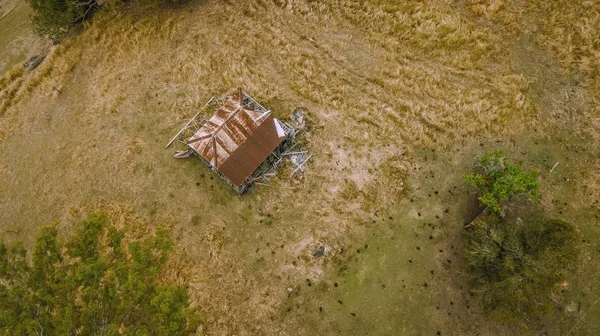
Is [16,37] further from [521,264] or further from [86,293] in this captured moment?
[521,264]

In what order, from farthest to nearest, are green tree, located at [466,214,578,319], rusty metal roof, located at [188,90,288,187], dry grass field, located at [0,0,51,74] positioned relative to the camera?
dry grass field, located at [0,0,51,74] → rusty metal roof, located at [188,90,288,187] → green tree, located at [466,214,578,319]

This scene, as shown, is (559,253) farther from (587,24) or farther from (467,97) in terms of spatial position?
(587,24)

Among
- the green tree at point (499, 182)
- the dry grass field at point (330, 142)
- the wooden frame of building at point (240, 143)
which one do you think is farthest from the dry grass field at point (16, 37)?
the green tree at point (499, 182)

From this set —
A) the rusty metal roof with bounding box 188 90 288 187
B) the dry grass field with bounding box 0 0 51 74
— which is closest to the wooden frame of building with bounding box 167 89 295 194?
the rusty metal roof with bounding box 188 90 288 187

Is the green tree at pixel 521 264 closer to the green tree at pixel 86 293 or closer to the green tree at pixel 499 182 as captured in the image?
the green tree at pixel 499 182

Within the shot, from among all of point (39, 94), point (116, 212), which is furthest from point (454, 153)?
point (39, 94)

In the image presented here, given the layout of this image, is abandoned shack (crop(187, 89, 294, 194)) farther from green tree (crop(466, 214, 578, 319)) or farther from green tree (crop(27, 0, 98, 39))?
green tree (crop(27, 0, 98, 39))
